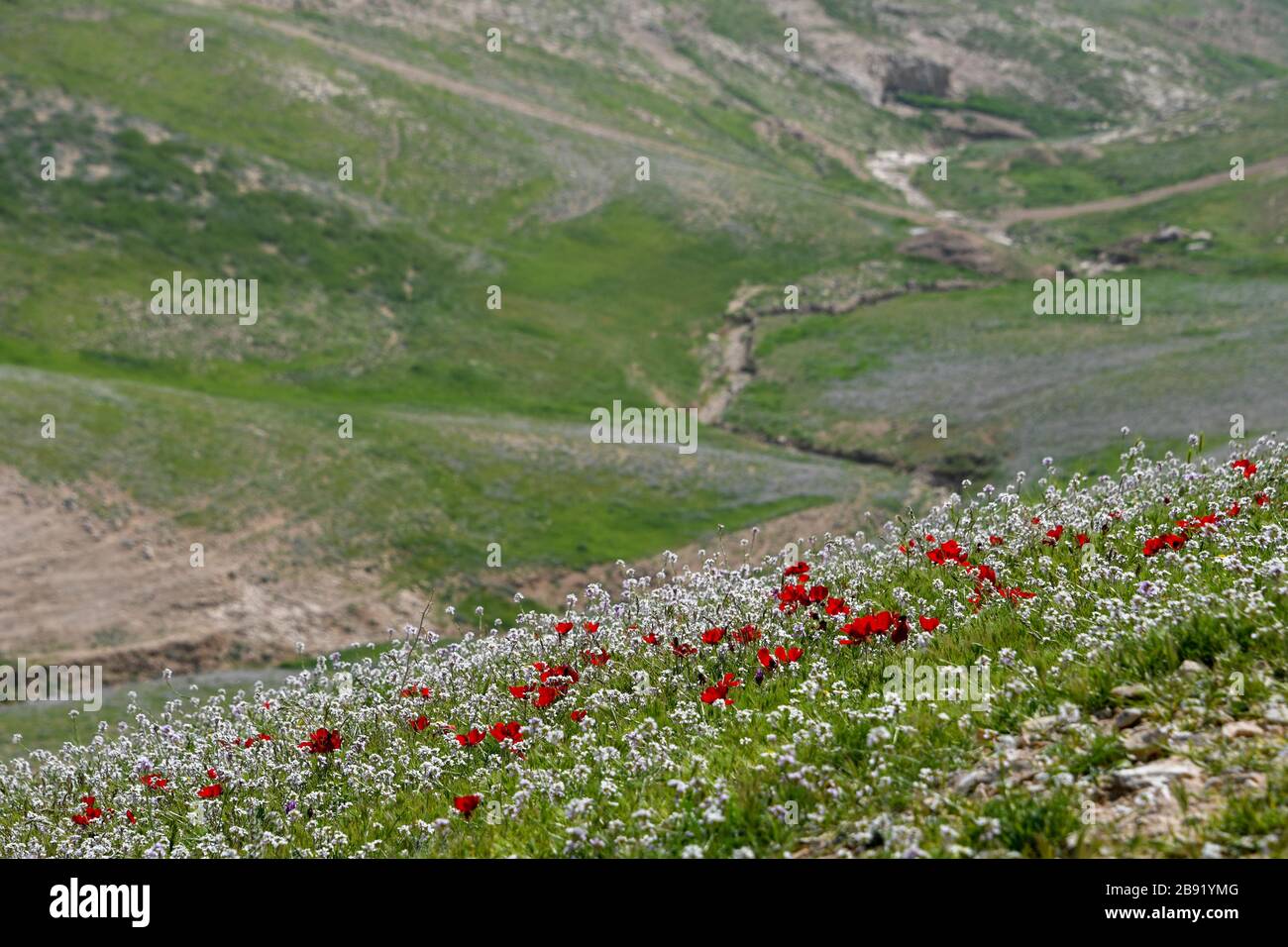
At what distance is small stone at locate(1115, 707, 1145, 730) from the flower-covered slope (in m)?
0.01

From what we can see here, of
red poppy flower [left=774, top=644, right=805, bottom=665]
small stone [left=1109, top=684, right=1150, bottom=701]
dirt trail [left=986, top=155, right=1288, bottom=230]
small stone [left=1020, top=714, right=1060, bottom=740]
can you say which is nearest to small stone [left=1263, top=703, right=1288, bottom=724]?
small stone [left=1109, top=684, right=1150, bottom=701]

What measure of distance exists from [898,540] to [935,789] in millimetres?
5558

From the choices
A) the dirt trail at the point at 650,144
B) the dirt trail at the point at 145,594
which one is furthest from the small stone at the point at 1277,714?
the dirt trail at the point at 650,144

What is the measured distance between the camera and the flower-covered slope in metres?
6.24

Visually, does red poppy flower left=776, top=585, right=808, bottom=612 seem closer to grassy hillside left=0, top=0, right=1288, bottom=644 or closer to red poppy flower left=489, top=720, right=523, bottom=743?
red poppy flower left=489, top=720, right=523, bottom=743

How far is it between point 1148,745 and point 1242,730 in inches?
19.4

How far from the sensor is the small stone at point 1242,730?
6.28m

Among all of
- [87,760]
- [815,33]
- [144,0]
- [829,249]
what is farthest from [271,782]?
[815,33]

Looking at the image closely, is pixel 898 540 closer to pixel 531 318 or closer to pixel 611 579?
pixel 611 579

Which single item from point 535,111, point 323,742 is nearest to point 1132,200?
point 535,111

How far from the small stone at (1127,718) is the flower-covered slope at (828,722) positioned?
0.04ft

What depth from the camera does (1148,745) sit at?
6.33 m

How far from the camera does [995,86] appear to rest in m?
161

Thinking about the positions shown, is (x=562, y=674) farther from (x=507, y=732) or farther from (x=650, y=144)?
(x=650, y=144)
